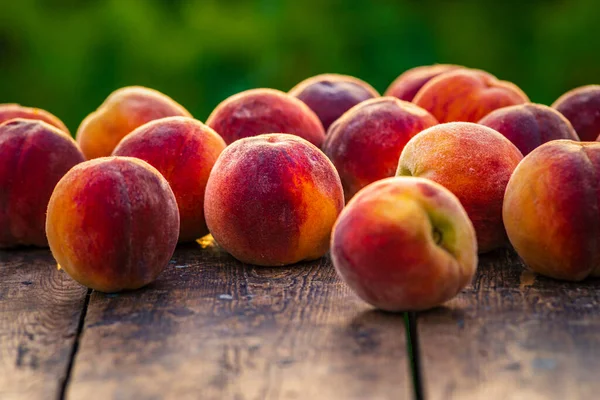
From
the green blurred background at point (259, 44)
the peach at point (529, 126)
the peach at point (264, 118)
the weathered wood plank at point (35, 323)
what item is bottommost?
the green blurred background at point (259, 44)

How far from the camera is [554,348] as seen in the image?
986 mm

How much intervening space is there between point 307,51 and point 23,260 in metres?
1.84

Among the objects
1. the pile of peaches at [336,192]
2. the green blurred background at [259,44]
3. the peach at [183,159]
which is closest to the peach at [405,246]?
the pile of peaches at [336,192]

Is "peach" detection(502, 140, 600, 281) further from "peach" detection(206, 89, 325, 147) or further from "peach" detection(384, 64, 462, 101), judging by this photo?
"peach" detection(384, 64, 462, 101)

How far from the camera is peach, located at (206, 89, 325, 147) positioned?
173 centimetres

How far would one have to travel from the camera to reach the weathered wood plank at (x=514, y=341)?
90 centimetres

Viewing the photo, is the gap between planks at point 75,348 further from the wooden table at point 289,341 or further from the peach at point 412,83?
the peach at point 412,83

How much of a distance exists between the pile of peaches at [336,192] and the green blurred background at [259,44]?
1.30m

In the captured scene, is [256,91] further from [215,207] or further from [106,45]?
[106,45]

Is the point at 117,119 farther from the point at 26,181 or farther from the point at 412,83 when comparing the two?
the point at 412,83

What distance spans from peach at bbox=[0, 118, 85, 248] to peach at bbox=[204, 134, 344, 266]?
32cm

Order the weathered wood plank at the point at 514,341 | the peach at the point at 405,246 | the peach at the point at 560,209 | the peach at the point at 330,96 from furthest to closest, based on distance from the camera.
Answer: the peach at the point at 330,96
the peach at the point at 560,209
the peach at the point at 405,246
the weathered wood plank at the point at 514,341

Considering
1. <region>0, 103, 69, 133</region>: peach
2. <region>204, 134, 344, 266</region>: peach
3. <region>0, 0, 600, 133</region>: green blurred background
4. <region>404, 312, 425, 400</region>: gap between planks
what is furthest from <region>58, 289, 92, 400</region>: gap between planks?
<region>0, 0, 600, 133</region>: green blurred background

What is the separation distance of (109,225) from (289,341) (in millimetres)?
344
